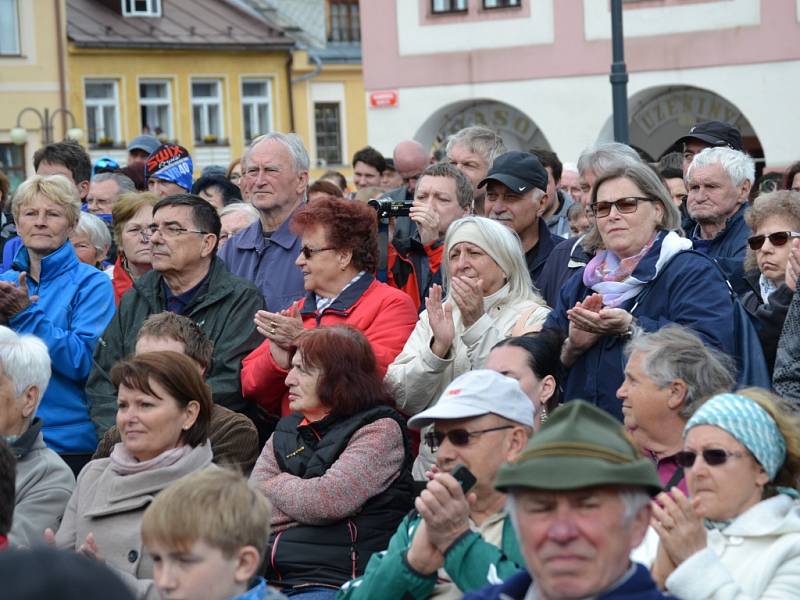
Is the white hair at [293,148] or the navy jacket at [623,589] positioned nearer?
the navy jacket at [623,589]

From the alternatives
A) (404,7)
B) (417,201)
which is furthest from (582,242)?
(404,7)

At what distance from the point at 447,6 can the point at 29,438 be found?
68.4ft

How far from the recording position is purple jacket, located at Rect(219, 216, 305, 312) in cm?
746

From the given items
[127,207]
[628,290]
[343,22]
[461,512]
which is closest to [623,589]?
[461,512]

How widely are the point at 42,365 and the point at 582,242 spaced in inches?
94.5

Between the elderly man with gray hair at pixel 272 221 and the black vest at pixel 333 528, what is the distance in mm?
1919

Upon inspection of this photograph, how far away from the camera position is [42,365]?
601 centimetres

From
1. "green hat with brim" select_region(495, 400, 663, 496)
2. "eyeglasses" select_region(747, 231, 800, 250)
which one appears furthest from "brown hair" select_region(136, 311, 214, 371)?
"green hat with brim" select_region(495, 400, 663, 496)

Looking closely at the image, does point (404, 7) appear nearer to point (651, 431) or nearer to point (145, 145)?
point (145, 145)

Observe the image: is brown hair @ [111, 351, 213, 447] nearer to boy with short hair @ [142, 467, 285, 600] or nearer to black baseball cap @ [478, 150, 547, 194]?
boy with short hair @ [142, 467, 285, 600]

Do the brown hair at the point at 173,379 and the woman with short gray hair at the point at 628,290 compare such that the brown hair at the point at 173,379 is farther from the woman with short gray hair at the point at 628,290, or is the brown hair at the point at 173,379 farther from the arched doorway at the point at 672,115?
the arched doorway at the point at 672,115

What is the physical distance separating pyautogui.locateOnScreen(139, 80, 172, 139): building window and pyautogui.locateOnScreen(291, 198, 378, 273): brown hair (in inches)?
1362

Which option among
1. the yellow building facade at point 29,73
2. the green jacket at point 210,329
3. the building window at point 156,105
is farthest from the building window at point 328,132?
the green jacket at point 210,329

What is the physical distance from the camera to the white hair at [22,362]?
593cm
